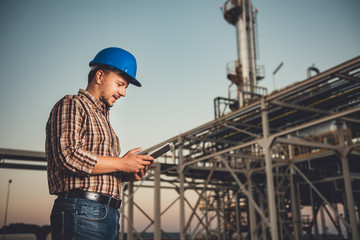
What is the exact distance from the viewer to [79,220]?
1.97 meters

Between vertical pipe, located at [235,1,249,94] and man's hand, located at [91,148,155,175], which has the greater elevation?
vertical pipe, located at [235,1,249,94]

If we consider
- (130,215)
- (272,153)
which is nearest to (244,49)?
(272,153)

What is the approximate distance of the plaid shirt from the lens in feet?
6.62

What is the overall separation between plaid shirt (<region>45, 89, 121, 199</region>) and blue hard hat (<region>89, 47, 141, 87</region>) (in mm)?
304

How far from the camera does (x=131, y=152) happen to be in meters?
2.27

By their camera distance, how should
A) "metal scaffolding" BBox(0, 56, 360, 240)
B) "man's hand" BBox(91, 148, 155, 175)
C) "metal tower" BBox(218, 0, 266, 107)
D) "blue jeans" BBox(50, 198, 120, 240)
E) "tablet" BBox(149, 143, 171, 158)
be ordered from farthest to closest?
"metal tower" BBox(218, 0, 266, 107), "metal scaffolding" BBox(0, 56, 360, 240), "tablet" BBox(149, 143, 171, 158), "man's hand" BBox(91, 148, 155, 175), "blue jeans" BBox(50, 198, 120, 240)

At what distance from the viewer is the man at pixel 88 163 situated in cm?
200

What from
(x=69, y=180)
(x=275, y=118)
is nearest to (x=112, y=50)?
(x=69, y=180)

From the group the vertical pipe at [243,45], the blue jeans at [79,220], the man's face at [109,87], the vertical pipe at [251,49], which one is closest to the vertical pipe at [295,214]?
the vertical pipe at [251,49]

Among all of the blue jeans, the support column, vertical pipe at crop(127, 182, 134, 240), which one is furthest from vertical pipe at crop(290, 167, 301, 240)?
the blue jeans

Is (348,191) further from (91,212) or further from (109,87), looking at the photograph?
(91,212)

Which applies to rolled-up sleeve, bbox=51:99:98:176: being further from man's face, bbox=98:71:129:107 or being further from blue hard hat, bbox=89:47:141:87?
blue hard hat, bbox=89:47:141:87

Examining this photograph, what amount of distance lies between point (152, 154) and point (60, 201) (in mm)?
673

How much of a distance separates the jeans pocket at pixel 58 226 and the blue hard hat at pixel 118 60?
1.07 m
